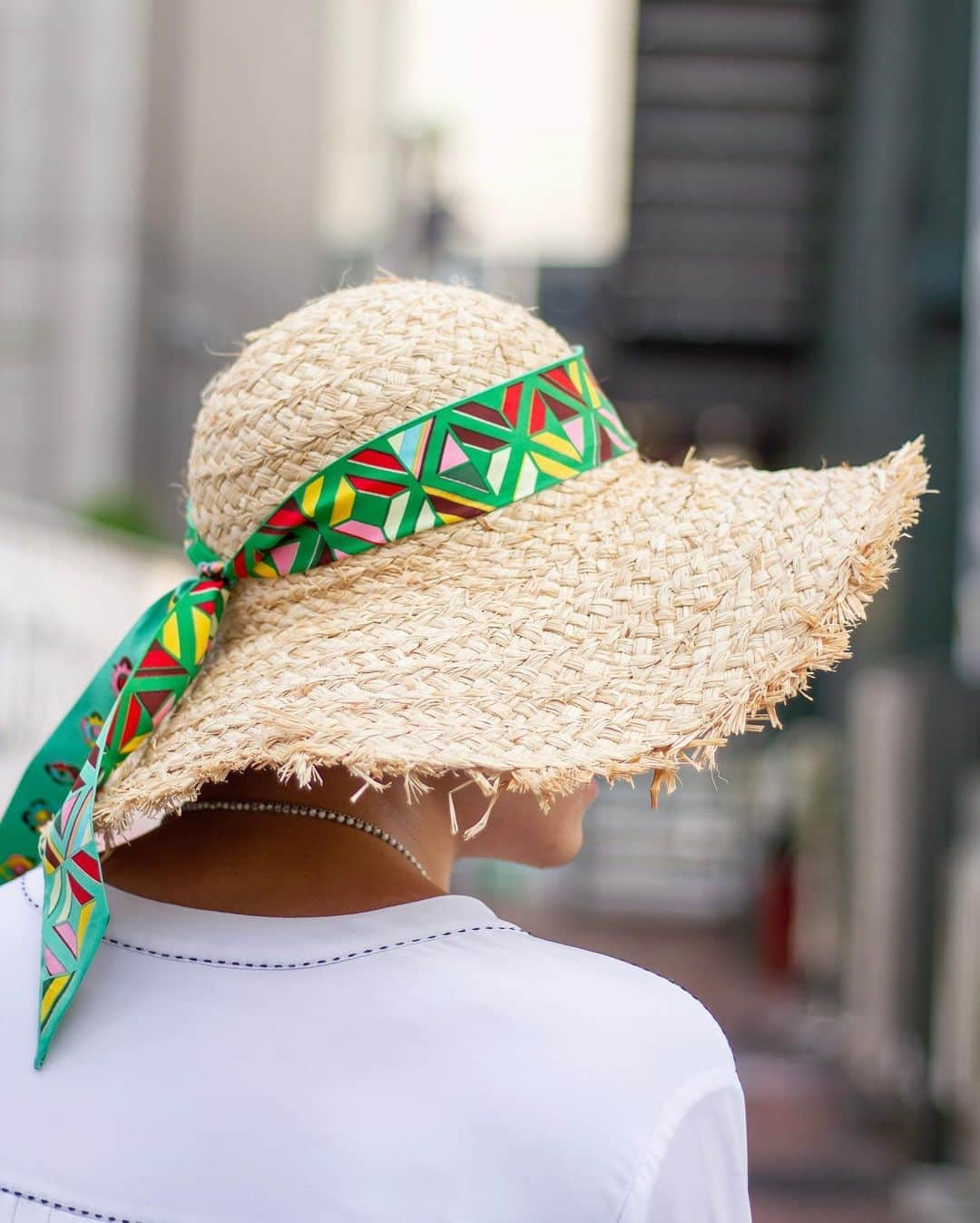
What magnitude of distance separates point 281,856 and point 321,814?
0.04 meters

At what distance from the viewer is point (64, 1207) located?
703mm

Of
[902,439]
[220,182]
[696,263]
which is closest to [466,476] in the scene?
[696,263]

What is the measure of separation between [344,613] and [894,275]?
595cm

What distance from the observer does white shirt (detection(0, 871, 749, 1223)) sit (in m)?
0.65

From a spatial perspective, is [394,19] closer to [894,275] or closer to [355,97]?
[355,97]

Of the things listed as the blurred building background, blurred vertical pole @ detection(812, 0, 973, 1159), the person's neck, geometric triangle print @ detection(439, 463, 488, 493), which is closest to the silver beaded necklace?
the person's neck

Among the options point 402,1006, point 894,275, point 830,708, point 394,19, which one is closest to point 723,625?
point 402,1006

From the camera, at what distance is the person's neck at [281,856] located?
2.51ft

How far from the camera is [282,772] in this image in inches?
29.9

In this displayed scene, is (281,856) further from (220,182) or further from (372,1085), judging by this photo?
(220,182)

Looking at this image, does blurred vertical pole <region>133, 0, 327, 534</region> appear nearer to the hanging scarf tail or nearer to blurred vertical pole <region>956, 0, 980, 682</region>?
blurred vertical pole <region>956, 0, 980, 682</region>

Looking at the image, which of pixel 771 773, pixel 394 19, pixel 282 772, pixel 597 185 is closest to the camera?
pixel 282 772

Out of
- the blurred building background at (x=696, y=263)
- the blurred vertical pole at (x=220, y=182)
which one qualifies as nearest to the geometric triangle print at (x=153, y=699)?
the blurred building background at (x=696, y=263)

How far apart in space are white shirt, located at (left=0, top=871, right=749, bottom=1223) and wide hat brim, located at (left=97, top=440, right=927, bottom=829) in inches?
4.0
